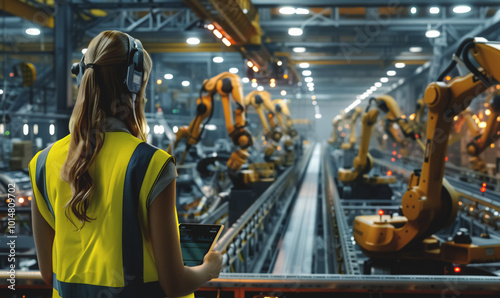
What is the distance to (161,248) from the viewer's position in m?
1.23

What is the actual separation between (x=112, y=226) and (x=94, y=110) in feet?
0.98

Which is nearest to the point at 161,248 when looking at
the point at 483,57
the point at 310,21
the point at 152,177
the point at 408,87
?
the point at 152,177

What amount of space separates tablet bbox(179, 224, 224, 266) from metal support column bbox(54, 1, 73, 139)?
9344 mm

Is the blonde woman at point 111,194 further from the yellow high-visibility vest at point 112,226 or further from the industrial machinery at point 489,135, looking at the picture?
the industrial machinery at point 489,135

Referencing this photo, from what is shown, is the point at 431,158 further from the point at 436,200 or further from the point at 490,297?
the point at 490,297

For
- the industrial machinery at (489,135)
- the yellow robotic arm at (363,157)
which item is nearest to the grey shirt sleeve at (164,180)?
the yellow robotic arm at (363,157)

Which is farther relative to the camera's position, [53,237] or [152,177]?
[53,237]

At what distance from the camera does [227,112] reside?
8867 mm

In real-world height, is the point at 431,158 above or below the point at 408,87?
below

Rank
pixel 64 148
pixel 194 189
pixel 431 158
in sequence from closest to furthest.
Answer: pixel 64 148 < pixel 431 158 < pixel 194 189

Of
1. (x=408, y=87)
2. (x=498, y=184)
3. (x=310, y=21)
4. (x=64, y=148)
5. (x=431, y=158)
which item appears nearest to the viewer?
(x=64, y=148)

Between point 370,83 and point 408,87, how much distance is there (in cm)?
525

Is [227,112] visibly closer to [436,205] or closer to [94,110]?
[436,205]

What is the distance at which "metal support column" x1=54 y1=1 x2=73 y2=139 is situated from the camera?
10.4 meters
